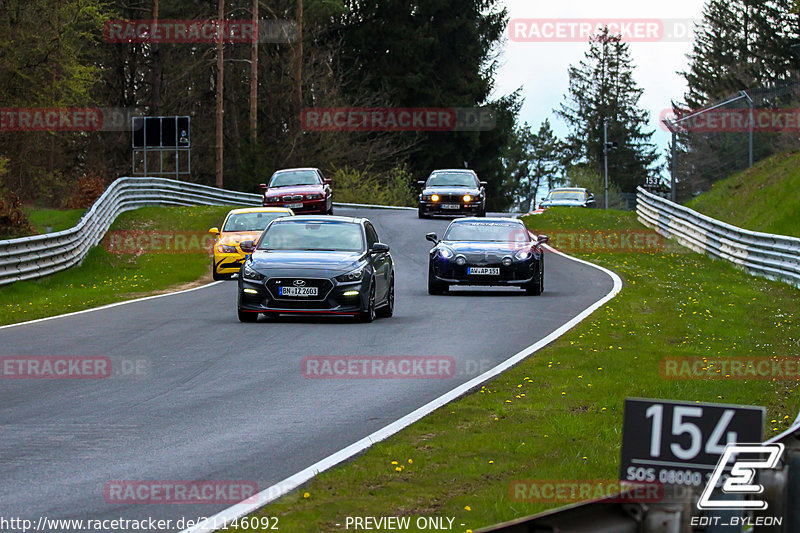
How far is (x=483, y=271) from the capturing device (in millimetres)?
24016

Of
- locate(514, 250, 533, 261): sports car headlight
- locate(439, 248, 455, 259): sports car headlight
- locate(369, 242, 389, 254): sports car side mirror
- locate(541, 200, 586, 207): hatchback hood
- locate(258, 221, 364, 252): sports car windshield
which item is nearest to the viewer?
locate(369, 242, 389, 254): sports car side mirror

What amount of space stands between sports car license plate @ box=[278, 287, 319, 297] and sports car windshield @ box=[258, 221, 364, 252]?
4.74 feet

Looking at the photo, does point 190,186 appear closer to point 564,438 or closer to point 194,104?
point 194,104

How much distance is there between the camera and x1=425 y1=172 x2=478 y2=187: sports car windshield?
43406 millimetres

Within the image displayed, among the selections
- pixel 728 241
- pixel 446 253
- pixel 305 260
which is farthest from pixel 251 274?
pixel 728 241

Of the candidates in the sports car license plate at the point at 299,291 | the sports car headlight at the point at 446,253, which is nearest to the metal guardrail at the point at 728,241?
the sports car headlight at the point at 446,253

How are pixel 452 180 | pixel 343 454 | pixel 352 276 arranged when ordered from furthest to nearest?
pixel 452 180, pixel 352 276, pixel 343 454

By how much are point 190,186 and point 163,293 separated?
26889 millimetres

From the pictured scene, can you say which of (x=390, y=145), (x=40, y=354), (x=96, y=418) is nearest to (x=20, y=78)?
(x=390, y=145)

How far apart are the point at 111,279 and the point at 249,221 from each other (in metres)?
3.41

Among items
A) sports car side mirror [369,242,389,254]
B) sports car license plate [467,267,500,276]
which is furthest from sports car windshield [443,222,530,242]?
sports car side mirror [369,242,389,254]

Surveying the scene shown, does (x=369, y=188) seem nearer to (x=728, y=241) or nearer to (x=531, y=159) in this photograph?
(x=728, y=241)

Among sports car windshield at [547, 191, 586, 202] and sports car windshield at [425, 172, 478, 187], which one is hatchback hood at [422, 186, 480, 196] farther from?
sports car windshield at [547, 191, 586, 202]

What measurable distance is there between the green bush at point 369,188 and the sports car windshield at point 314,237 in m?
45.2
